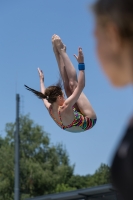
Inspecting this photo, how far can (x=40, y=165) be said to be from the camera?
39125 mm

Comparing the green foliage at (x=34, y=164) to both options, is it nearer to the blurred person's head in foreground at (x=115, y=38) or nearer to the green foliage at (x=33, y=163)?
the green foliage at (x=33, y=163)

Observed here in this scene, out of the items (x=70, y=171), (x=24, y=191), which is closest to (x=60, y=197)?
(x=24, y=191)

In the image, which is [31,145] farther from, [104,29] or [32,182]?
[104,29]

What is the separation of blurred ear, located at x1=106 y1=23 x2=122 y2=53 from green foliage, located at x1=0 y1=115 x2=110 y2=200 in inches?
1462

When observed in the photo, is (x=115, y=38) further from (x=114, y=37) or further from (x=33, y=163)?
(x=33, y=163)

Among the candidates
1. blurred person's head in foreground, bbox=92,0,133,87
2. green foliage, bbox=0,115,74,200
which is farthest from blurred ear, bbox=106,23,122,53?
green foliage, bbox=0,115,74,200

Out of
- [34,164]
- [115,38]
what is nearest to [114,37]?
[115,38]

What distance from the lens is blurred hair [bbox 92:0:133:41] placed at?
1042 mm

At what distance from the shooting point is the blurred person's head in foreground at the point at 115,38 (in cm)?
105

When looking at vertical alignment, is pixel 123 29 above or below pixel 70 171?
below

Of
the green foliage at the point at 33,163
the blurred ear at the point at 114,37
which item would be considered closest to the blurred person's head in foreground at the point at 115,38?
the blurred ear at the point at 114,37

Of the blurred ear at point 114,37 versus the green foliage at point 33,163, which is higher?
the green foliage at point 33,163

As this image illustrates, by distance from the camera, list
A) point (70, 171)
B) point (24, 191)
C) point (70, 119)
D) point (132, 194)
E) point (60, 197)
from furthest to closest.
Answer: point (70, 171)
point (24, 191)
point (60, 197)
point (70, 119)
point (132, 194)

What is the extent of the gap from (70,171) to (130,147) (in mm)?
41130
